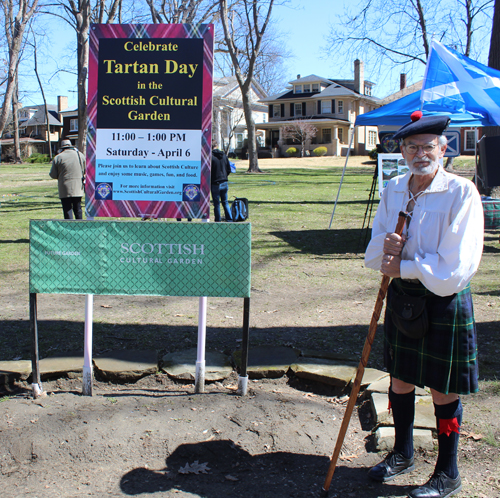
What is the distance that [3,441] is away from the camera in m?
3.30

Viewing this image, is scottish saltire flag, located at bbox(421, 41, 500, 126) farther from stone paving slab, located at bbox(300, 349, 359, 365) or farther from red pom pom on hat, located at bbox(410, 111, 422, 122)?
red pom pom on hat, located at bbox(410, 111, 422, 122)

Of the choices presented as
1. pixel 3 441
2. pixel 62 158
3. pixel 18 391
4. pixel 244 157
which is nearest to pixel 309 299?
pixel 18 391

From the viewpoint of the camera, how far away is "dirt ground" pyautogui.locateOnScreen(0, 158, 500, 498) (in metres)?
2.92

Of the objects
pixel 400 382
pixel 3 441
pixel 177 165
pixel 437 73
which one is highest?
pixel 437 73

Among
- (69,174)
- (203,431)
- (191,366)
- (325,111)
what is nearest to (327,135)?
(325,111)

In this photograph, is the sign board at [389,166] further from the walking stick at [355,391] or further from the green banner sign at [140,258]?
the walking stick at [355,391]

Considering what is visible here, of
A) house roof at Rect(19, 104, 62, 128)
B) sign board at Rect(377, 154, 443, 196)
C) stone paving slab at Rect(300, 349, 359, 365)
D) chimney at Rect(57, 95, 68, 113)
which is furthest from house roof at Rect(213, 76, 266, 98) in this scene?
stone paving slab at Rect(300, 349, 359, 365)

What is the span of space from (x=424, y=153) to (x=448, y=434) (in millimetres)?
1448

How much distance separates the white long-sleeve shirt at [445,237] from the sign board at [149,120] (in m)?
1.75

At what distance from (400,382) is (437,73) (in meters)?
5.98

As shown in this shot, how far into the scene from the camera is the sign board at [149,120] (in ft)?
12.5

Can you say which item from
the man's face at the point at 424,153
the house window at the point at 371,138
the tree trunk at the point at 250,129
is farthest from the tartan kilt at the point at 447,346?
the house window at the point at 371,138

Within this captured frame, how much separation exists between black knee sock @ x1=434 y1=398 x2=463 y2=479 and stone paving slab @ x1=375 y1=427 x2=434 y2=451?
0.48 m

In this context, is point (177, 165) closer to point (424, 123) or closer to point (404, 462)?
point (424, 123)
